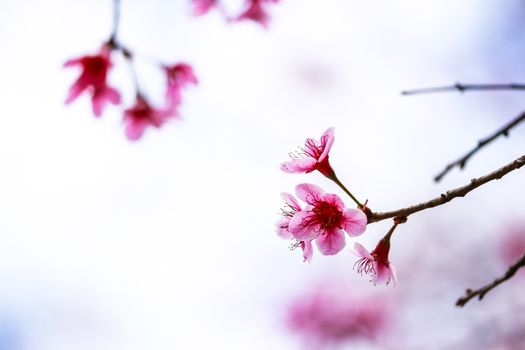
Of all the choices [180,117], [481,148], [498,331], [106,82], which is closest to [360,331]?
[498,331]

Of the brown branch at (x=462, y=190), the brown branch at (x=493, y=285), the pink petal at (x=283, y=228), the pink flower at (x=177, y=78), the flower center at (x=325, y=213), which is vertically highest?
Result: the pink flower at (x=177, y=78)

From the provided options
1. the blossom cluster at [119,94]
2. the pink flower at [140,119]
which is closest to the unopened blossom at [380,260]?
the blossom cluster at [119,94]

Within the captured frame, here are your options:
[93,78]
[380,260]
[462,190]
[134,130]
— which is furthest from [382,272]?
[134,130]

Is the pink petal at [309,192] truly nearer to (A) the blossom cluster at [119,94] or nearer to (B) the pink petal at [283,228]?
(B) the pink petal at [283,228]

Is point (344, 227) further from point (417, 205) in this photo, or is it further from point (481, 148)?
point (481, 148)

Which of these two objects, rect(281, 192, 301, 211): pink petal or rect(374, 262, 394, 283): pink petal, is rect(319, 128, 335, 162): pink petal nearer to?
rect(281, 192, 301, 211): pink petal

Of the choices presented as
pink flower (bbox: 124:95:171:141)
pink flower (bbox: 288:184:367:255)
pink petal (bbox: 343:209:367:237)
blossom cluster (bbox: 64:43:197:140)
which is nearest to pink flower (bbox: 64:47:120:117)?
blossom cluster (bbox: 64:43:197:140)

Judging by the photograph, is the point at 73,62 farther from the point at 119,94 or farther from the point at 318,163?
the point at 318,163
